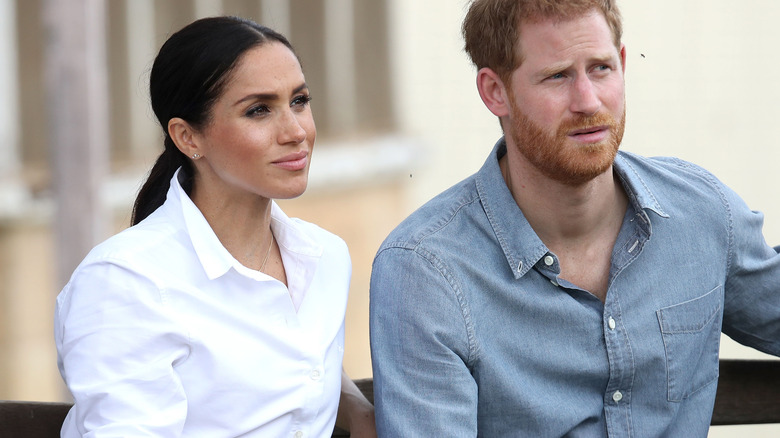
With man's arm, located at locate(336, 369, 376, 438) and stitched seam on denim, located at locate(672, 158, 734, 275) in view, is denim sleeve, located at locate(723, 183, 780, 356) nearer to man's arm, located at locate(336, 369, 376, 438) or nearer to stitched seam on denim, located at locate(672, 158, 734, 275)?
stitched seam on denim, located at locate(672, 158, 734, 275)

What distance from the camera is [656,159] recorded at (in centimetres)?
242

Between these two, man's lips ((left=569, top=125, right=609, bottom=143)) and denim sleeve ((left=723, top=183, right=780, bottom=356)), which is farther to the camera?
denim sleeve ((left=723, top=183, right=780, bottom=356))

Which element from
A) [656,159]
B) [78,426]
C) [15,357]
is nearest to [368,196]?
[15,357]

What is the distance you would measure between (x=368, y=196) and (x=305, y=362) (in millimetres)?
3840

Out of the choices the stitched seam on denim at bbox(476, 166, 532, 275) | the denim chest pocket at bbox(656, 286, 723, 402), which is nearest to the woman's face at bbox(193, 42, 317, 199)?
the stitched seam on denim at bbox(476, 166, 532, 275)

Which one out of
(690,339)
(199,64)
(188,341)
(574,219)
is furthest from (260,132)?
(690,339)

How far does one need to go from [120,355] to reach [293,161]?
1.52 feet

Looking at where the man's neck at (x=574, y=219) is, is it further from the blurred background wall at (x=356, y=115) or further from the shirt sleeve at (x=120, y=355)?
the blurred background wall at (x=356, y=115)

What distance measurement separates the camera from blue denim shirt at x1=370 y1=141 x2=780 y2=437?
2078 mm

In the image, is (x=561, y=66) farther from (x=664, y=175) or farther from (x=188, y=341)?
(x=188, y=341)

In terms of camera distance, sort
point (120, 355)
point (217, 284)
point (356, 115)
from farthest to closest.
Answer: point (356, 115), point (217, 284), point (120, 355)

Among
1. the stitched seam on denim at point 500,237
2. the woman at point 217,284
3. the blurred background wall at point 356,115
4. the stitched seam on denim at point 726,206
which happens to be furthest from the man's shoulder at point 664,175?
the blurred background wall at point 356,115

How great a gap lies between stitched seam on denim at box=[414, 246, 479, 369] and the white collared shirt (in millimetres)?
227

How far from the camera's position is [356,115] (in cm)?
570
